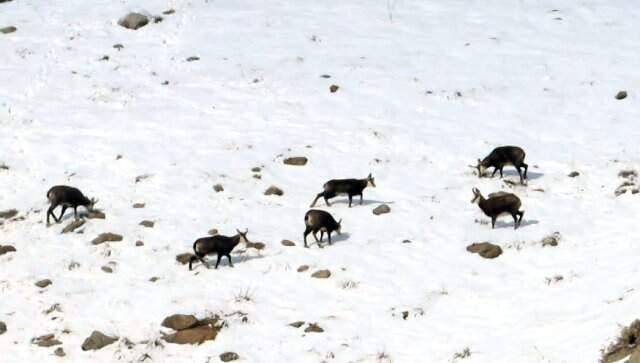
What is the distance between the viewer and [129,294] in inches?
673

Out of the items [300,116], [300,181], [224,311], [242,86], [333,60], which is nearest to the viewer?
[224,311]

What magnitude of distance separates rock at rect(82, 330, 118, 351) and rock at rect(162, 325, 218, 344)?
997mm

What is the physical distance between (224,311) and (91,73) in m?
18.4

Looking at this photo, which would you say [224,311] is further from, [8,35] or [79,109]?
[8,35]

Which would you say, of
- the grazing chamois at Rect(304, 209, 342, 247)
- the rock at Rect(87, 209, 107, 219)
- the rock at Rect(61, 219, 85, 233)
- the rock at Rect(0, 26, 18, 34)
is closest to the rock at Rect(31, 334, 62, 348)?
the rock at Rect(61, 219, 85, 233)

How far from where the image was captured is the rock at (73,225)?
794 inches

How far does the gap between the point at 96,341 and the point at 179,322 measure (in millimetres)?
1520

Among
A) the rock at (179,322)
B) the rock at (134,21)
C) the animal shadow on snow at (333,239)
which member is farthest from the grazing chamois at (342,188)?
the rock at (134,21)

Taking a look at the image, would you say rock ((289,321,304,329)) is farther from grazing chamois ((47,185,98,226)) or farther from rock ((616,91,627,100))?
rock ((616,91,627,100))

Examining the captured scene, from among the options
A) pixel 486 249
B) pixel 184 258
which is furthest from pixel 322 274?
pixel 486 249

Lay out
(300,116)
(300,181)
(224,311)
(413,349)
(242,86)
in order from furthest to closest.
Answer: (242,86) → (300,116) → (300,181) → (224,311) → (413,349)

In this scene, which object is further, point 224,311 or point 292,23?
point 292,23

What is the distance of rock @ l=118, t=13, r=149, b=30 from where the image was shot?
36.8m

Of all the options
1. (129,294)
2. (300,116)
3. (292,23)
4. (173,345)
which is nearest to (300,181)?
(300,116)
